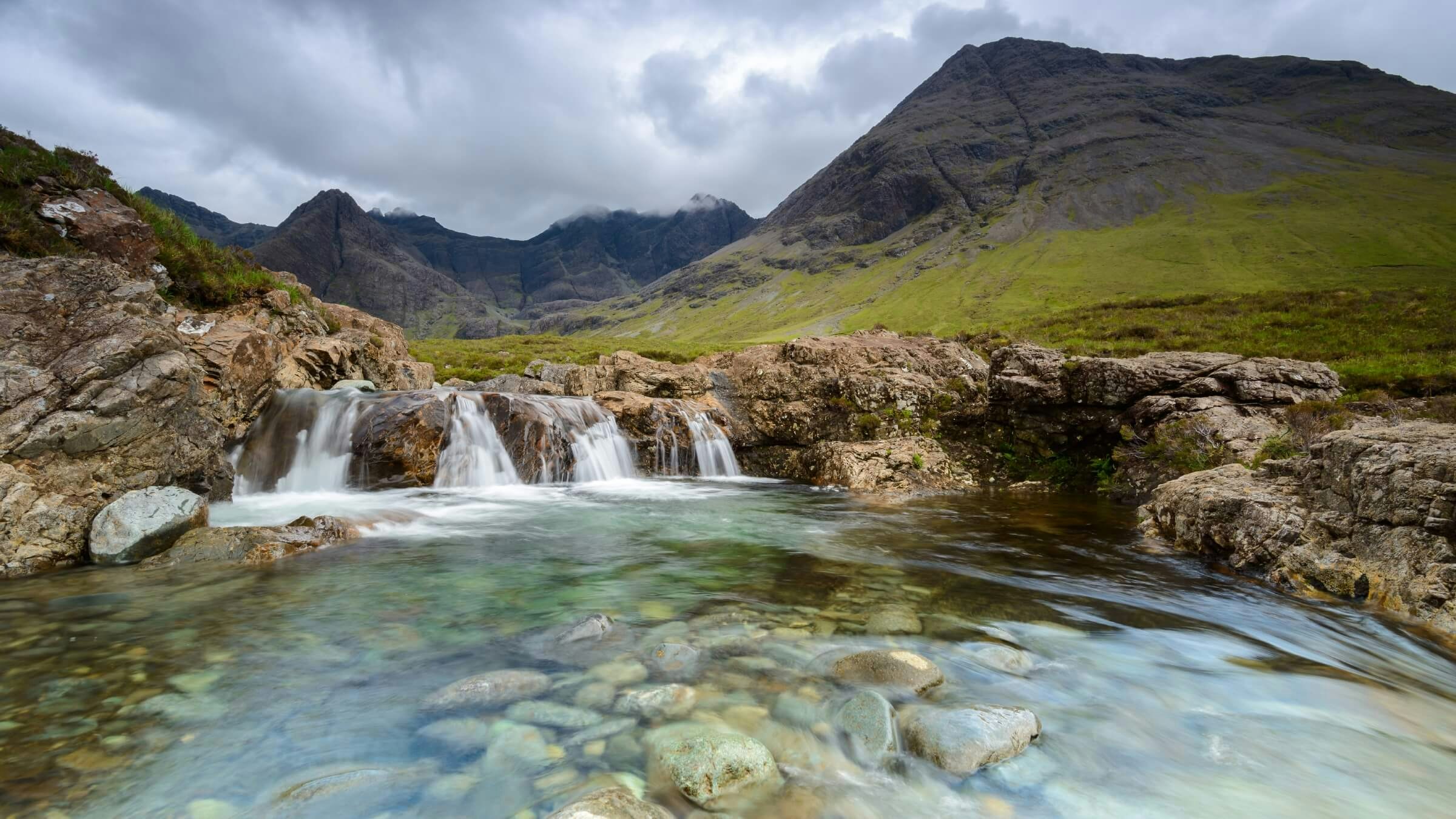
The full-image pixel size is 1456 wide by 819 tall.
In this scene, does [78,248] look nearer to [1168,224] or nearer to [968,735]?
[968,735]

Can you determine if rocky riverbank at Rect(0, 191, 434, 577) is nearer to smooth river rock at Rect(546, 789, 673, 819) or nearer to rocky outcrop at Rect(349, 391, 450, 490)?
rocky outcrop at Rect(349, 391, 450, 490)

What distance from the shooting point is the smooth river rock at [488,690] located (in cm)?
451

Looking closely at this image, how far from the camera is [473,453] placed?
16.5 metres


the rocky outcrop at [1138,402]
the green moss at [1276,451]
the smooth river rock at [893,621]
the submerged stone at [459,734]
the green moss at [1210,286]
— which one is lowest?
the submerged stone at [459,734]

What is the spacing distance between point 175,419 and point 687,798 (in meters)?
11.0

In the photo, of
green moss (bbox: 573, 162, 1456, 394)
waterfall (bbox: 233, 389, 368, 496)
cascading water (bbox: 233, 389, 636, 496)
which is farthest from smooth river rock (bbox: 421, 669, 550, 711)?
green moss (bbox: 573, 162, 1456, 394)

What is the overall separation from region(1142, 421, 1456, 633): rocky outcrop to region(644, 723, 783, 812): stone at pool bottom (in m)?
7.86

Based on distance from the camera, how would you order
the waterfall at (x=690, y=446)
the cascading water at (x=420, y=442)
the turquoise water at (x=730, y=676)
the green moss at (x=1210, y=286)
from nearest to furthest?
the turquoise water at (x=730, y=676) → the cascading water at (x=420, y=442) → the waterfall at (x=690, y=446) → the green moss at (x=1210, y=286)

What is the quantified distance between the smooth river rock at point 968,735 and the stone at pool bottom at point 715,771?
104cm

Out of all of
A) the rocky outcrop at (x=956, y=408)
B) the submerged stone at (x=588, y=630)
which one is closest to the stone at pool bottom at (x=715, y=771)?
the submerged stone at (x=588, y=630)

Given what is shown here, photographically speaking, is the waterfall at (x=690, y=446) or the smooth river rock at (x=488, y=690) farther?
the waterfall at (x=690, y=446)

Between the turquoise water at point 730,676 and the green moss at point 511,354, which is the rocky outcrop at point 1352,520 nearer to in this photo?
the turquoise water at point 730,676

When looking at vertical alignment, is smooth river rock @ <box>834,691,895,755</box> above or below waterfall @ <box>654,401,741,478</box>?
below

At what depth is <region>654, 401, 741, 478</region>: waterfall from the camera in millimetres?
19875
